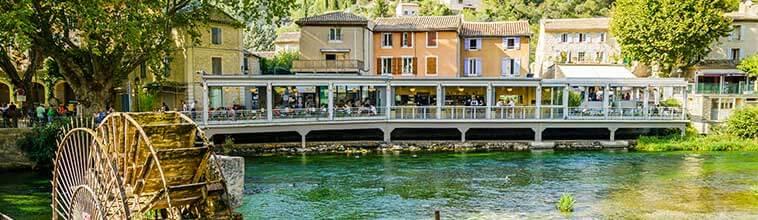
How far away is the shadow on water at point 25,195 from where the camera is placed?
63.9 feet

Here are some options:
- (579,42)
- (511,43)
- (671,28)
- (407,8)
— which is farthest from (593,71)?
(407,8)

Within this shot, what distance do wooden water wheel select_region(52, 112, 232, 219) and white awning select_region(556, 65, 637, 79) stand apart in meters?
29.4

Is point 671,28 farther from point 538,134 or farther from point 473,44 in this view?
point 538,134

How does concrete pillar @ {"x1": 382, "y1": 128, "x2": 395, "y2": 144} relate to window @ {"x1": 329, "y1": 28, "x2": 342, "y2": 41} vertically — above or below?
below

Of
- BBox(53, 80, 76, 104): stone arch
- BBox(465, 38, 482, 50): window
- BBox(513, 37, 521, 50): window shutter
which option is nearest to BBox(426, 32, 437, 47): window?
BBox(465, 38, 482, 50): window

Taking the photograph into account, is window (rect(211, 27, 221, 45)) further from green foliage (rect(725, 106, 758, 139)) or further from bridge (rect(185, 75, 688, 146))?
green foliage (rect(725, 106, 758, 139))

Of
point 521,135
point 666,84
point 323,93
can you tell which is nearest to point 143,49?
point 323,93

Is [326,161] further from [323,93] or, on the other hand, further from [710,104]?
[710,104]

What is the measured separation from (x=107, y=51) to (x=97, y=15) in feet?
15.4

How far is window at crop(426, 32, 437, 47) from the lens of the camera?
46644 mm

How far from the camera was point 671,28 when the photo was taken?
142 feet

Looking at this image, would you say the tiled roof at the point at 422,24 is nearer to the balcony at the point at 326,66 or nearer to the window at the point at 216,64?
the balcony at the point at 326,66

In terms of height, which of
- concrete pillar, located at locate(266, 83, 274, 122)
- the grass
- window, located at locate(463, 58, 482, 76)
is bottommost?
the grass

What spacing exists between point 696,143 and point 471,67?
18898 mm
